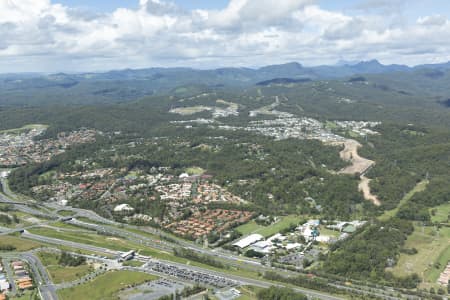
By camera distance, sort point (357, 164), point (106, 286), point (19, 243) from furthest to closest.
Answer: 1. point (357, 164)
2. point (19, 243)
3. point (106, 286)

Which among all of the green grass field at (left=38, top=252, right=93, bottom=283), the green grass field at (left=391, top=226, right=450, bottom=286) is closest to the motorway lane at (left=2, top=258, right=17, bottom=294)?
the green grass field at (left=38, top=252, right=93, bottom=283)

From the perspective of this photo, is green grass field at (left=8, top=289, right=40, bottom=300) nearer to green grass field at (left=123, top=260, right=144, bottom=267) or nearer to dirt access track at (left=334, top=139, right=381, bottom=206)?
green grass field at (left=123, top=260, right=144, bottom=267)

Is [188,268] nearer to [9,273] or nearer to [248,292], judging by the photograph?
[248,292]

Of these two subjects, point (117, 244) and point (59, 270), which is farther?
point (117, 244)

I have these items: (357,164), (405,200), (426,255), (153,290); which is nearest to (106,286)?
(153,290)

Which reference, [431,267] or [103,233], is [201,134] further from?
[431,267]

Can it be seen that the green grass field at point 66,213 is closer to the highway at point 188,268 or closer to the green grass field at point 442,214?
the highway at point 188,268

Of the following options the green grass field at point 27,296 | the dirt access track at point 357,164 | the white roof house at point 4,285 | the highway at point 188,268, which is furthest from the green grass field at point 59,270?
the dirt access track at point 357,164
